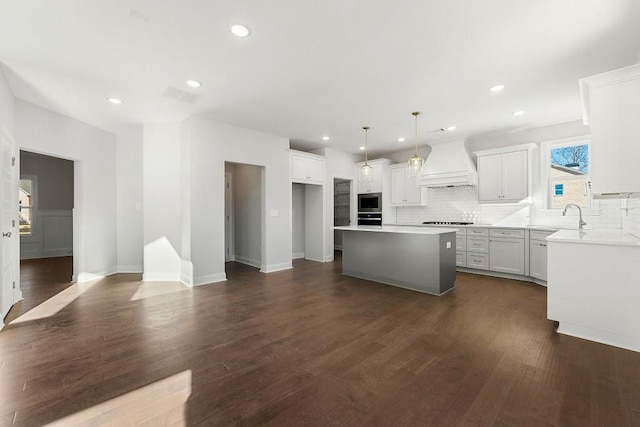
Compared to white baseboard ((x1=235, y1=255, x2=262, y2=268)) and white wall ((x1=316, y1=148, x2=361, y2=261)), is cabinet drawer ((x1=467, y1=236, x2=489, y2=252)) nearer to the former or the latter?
white wall ((x1=316, y1=148, x2=361, y2=261))

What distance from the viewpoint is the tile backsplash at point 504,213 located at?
445 cm

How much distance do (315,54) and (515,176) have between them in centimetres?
453

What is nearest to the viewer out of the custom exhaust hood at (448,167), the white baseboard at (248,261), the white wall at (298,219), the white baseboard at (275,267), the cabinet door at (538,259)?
the cabinet door at (538,259)

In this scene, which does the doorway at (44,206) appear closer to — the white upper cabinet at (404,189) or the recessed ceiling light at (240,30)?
the recessed ceiling light at (240,30)

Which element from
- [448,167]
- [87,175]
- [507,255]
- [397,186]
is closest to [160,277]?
[87,175]

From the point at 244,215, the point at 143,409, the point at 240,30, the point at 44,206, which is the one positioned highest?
the point at 240,30

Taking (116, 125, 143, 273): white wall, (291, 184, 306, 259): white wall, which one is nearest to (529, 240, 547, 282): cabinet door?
(291, 184, 306, 259): white wall

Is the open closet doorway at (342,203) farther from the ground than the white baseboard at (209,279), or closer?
farther from the ground

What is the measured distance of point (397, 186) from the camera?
22.9ft

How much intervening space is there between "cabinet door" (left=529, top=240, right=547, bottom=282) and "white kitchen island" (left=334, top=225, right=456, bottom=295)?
1461 mm

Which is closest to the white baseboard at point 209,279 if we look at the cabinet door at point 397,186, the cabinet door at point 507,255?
the cabinet door at point 397,186

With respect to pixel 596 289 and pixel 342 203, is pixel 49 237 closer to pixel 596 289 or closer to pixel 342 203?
pixel 342 203

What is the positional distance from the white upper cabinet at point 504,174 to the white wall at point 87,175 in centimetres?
731

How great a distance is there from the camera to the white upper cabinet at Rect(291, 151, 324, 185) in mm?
6129
